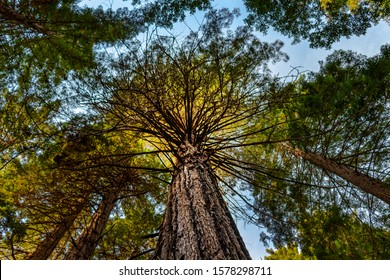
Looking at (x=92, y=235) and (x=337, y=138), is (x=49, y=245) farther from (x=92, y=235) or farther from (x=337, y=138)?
(x=337, y=138)

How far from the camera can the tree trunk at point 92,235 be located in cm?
447

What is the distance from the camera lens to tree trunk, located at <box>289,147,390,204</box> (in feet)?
16.7

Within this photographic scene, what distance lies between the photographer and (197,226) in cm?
214

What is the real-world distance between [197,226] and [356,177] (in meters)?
5.21

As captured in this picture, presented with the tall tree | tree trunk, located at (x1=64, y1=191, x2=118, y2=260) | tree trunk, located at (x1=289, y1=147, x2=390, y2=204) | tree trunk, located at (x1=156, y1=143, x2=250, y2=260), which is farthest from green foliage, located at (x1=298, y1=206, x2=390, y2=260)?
tree trunk, located at (x1=64, y1=191, x2=118, y2=260)

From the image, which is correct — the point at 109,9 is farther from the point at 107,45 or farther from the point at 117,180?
the point at 117,180

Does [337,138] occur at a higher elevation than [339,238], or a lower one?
higher

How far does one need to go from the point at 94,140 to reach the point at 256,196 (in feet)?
13.7

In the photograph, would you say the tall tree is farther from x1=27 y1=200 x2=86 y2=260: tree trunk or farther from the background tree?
x1=27 y1=200 x2=86 y2=260: tree trunk

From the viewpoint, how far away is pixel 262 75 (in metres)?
5.23

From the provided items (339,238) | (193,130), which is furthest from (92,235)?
(339,238)

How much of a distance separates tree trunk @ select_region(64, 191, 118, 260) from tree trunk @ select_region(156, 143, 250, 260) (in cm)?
230

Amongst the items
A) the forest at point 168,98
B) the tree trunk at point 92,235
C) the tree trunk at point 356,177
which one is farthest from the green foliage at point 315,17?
the tree trunk at point 92,235
